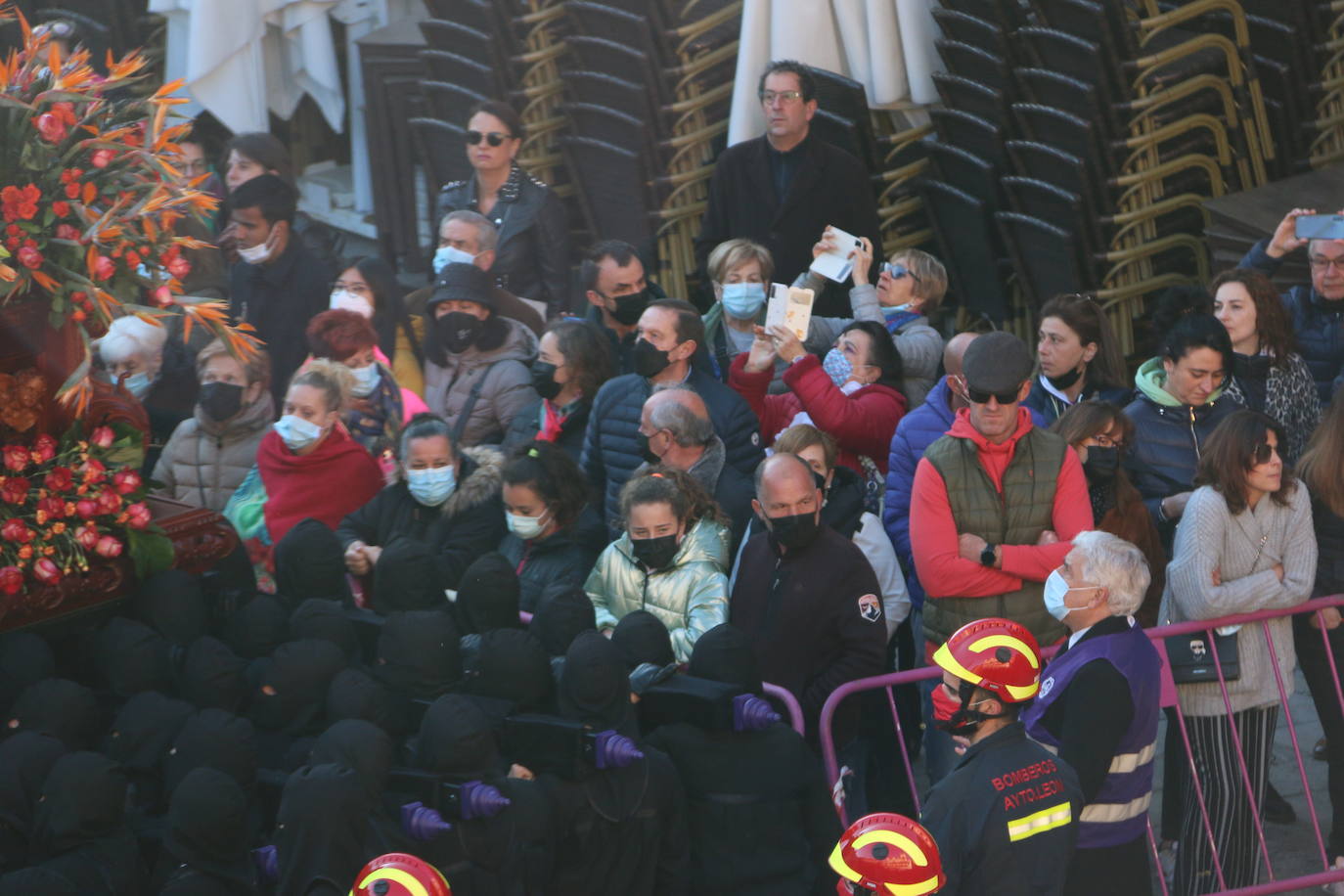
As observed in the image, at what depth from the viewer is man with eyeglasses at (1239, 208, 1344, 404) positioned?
619 centimetres

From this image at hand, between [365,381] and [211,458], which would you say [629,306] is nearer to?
[365,381]

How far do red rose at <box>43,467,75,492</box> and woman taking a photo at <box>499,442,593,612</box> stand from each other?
4.62 ft

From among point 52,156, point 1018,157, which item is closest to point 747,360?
point 1018,157

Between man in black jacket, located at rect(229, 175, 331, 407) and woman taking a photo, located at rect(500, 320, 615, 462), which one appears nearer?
woman taking a photo, located at rect(500, 320, 615, 462)

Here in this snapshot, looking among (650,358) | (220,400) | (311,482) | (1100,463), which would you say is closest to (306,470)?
(311,482)

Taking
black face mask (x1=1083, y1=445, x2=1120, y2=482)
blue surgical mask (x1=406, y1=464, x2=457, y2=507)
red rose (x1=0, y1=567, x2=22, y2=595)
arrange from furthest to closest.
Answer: blue surgical mask (x1=406, y1=464, x2=457, y2=507) → black face mask (x1=1083, y1=445, x2=1120, y2=482) → red rose (x1=0, y1=567, x2=22, y2=595)

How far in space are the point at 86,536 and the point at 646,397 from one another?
1973 millimetres

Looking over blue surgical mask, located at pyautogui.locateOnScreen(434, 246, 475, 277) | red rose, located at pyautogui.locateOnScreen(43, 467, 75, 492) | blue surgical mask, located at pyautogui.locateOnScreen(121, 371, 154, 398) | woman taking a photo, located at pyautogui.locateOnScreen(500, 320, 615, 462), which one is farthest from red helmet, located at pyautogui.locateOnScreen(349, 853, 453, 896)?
blue surgical mask, located at pyautogui.locateOnScreen(434, 246, 475, 277)

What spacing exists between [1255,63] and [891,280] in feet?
6.75

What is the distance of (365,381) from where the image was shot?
21.2ft

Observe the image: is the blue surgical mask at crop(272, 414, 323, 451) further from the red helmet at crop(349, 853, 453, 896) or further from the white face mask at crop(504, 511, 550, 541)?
the red helmet at crop(349, 853, 453, 896)

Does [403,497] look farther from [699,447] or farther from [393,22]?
[393,22]

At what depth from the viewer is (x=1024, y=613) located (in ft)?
17.0

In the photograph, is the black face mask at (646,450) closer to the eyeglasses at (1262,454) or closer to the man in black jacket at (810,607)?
the man in black jacket at (810,607)
